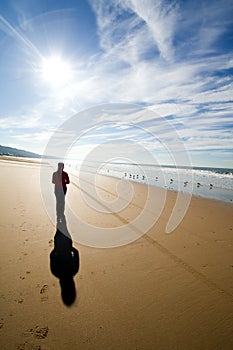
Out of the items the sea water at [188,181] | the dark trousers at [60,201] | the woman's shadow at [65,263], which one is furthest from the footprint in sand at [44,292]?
the sea water at [188,181]

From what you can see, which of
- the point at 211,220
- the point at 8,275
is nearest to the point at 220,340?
the point at 8,275

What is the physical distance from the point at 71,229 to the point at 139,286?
4353mm

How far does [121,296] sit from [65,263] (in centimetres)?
201

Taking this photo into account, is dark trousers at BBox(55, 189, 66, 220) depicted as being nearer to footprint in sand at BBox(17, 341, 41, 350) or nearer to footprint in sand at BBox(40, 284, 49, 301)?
footprint in sand at BBox(40, 284, 49, 301)

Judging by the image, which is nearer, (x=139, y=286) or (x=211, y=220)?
(x=139, y=286)

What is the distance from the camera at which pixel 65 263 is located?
586cm

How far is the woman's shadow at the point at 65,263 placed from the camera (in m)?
4.60

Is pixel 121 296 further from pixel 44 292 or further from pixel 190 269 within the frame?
pixel 190 269

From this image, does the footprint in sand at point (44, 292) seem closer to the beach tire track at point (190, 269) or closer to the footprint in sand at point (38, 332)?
the footprint in sand at point (38, 332)

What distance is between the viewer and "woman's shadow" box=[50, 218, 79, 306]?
4596 mm

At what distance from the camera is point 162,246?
24.5 ft

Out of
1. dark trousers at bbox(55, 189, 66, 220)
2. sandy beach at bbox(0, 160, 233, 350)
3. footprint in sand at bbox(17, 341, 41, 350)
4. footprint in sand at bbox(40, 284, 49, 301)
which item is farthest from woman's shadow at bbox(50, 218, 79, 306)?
dark trousers at bbox(55, 189, 66, 220)

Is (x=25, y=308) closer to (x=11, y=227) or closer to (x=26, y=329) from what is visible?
(x=26, y=329)

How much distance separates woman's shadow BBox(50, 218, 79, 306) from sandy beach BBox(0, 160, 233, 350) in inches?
5.2
